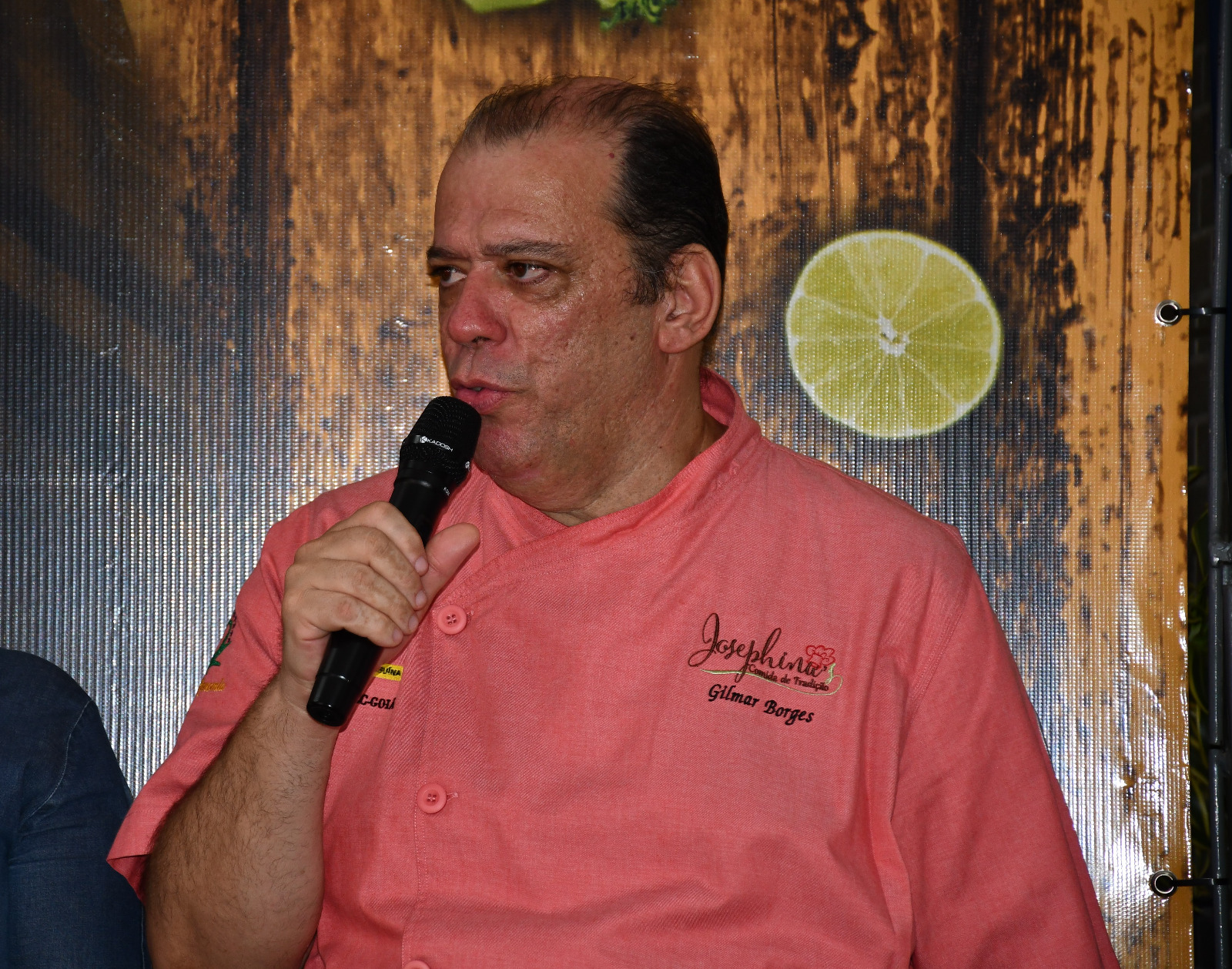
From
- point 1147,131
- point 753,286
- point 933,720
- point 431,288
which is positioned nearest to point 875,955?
point 933,720

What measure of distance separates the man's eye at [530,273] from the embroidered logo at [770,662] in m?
0.45

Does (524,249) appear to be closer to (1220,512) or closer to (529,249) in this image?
(529,249)

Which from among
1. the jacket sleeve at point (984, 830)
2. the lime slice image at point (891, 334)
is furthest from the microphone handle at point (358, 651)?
the lime slice image at point (891, 334)

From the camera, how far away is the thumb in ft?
3.64

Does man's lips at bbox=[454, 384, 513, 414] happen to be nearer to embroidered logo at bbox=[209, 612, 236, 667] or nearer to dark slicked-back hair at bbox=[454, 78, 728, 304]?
dark slicked-back hair at bbox=[454, 78, 728, 304]

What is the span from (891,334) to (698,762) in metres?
0.90

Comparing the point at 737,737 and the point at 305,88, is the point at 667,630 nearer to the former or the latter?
the point at 737,737

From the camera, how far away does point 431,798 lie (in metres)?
1.28

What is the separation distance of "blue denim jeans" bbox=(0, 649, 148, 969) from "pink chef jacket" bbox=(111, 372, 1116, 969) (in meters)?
0.17

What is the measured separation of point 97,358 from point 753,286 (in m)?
1.07

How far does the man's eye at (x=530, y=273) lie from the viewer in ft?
4.51

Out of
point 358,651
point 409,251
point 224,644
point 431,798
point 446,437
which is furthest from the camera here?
point 409,251

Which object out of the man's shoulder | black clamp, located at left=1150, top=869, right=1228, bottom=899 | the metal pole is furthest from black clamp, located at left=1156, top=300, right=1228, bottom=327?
black clamp, located at left=1150, top=869, right=1228, bottom=899

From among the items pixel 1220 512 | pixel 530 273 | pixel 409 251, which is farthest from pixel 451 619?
pixel 1220 512
